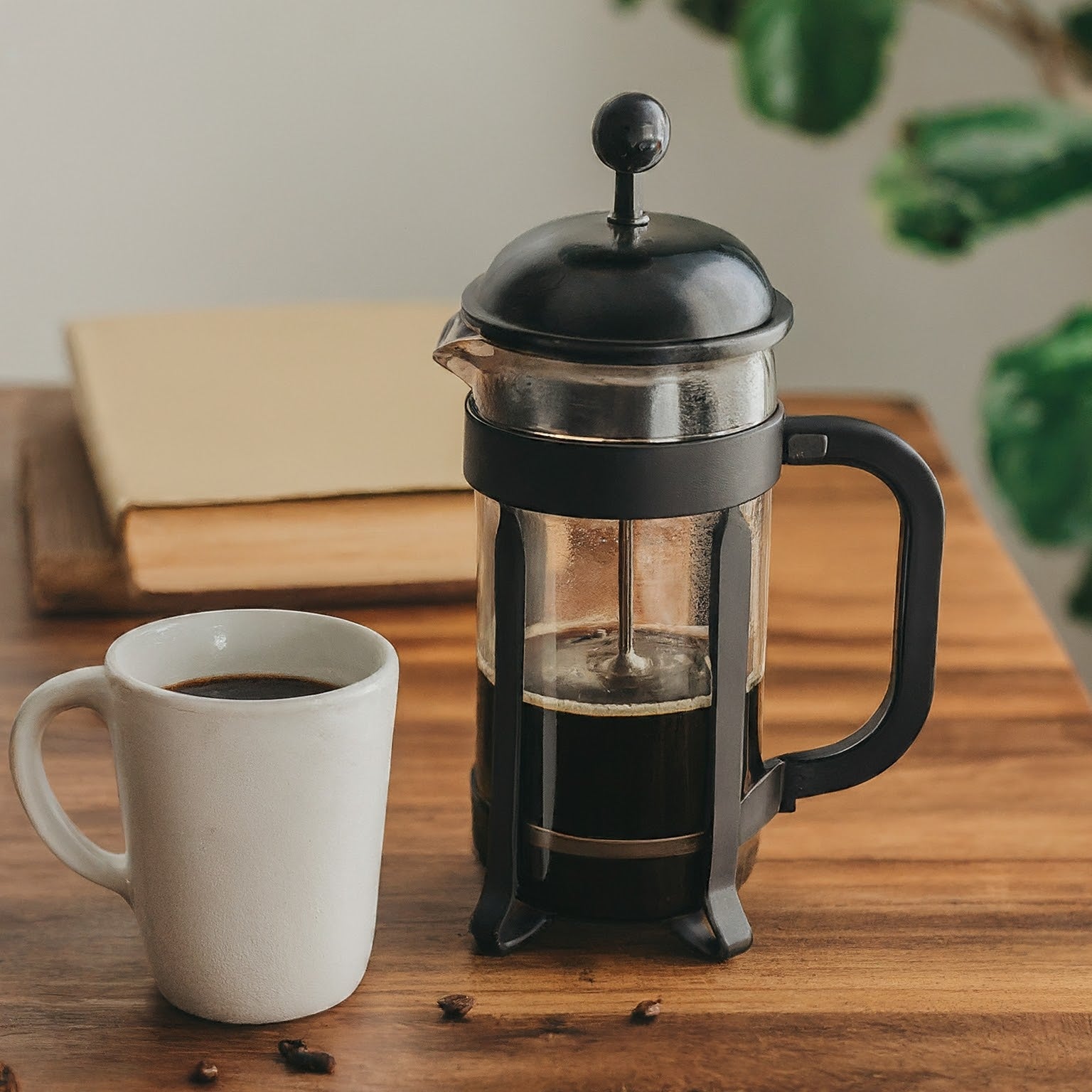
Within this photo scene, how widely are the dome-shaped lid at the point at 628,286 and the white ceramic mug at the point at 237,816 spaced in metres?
0.13

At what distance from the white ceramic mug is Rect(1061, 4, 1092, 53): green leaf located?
1240 mm

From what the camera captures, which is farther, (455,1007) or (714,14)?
(714,14)

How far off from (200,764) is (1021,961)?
0.31 m

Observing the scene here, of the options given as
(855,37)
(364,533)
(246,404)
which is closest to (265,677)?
(364,533)

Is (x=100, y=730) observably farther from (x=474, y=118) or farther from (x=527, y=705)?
(x=474, y=118)

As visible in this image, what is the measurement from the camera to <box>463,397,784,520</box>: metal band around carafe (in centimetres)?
50

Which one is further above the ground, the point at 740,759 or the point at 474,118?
the point at 474,118

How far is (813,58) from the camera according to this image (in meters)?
1.34

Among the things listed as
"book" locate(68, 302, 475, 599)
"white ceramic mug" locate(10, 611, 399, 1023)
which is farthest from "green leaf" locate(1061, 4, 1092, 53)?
"white ceramic mug" locate(10, 611, 399, 1023)

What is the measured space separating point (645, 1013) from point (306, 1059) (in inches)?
4.5

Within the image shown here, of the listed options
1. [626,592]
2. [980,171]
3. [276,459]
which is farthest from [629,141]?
[980,171]

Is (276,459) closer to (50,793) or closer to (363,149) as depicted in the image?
(50,793)

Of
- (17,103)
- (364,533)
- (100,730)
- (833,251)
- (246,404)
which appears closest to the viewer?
(100,730)

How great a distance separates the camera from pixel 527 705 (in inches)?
21.4
